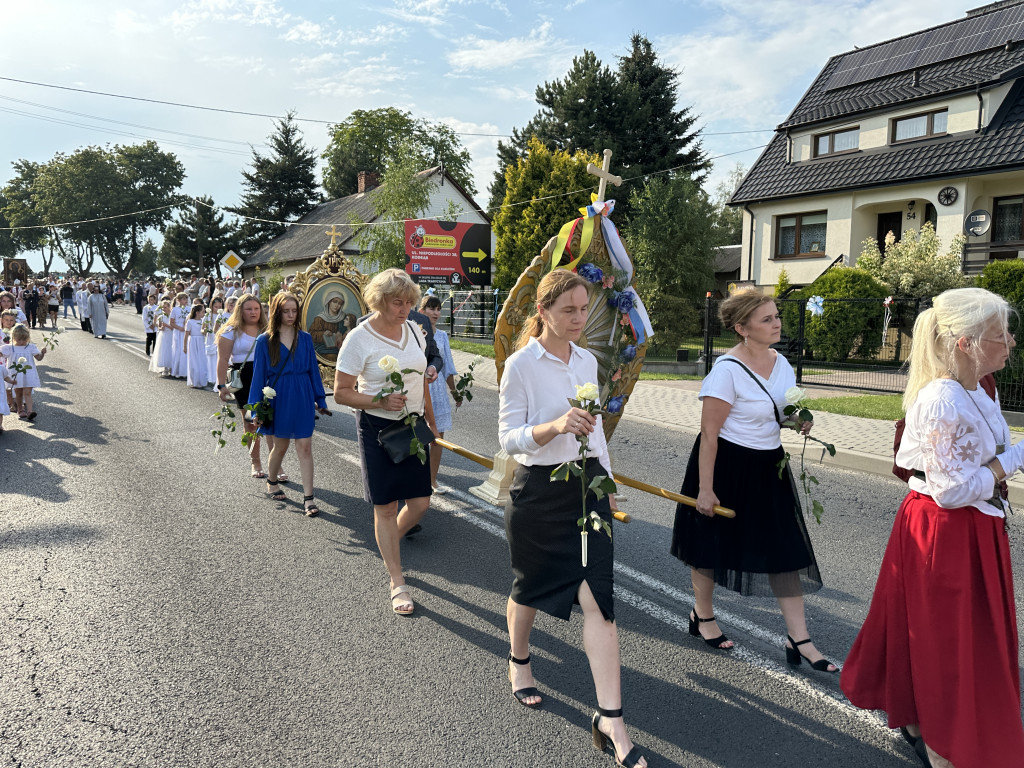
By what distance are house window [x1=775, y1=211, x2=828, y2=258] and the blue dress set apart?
23768 millimetres

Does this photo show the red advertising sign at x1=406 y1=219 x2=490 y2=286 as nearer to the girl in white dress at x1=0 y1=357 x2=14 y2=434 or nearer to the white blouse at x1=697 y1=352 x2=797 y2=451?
the girl in white dress at x1=0 y1=357 x2=14 y2=434

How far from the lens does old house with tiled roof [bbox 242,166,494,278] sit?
148ft

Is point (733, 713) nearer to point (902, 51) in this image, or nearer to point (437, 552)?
point (437, 552)

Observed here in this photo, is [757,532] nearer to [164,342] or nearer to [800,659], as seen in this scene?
[800,659]

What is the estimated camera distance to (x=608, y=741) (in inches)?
119

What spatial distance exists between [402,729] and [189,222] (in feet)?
208

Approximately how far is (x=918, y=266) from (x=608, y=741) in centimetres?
2068

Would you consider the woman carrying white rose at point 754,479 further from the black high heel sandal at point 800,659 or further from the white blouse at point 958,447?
the white blouse at point 958,447

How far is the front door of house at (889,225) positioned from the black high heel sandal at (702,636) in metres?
24.6

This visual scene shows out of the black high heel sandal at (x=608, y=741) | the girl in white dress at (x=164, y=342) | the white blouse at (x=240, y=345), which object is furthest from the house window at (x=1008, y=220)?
the black high heel sandal at (x=608, y=741)

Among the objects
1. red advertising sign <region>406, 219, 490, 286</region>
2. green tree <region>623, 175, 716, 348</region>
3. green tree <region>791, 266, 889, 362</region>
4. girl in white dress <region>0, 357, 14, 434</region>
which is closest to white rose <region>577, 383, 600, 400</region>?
girl in white dress <region>0, 357, 14, 434</region>

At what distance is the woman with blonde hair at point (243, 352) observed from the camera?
24.1 ft

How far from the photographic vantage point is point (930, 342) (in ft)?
9.19

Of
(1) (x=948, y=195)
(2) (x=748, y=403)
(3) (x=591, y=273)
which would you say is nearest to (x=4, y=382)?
(3) (x=591, y=273)
